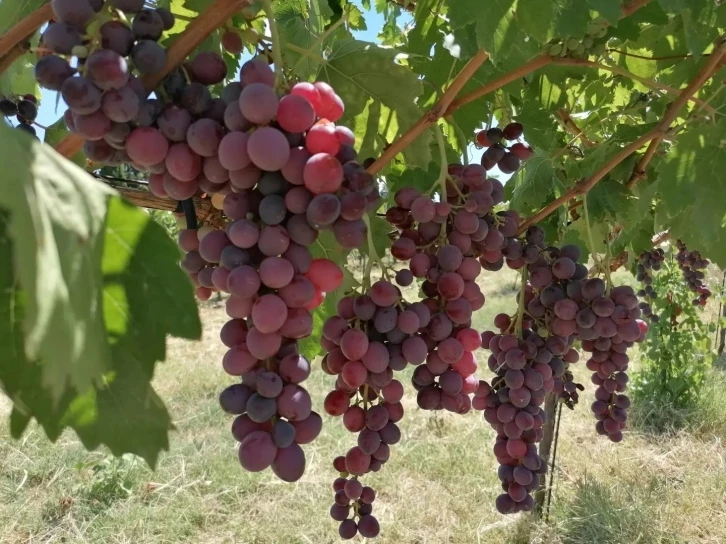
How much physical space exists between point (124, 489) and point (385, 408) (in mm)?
3389

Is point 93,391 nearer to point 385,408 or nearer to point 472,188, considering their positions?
point 385,408

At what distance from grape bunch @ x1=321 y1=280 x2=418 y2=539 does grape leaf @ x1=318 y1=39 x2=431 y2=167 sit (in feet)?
1.10

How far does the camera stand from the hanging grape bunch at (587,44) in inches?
42.8

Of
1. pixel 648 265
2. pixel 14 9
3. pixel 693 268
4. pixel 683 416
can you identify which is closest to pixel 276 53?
pixel 14 9

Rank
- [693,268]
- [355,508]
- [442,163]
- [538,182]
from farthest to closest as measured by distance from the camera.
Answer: [693,268]
[538,182]
[355,508]
[442,163]

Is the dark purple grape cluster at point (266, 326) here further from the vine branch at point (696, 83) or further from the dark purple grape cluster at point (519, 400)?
the vine branch at point (696, 83)

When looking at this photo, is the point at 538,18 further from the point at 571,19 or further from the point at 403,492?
the point at 403,492

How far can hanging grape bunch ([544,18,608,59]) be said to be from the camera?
1.09 m

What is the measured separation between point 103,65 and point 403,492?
3.56 meters

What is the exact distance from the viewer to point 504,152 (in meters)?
1.15

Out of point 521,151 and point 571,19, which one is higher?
point 571,19

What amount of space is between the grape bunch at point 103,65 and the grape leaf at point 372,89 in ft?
1.52

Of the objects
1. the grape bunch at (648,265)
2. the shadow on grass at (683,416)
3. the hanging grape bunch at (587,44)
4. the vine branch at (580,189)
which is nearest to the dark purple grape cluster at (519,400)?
the vine branch at (580,189)

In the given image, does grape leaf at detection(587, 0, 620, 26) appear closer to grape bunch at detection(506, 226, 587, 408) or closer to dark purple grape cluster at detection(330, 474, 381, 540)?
grape bunch at detection(506, 226, 587, 408)
